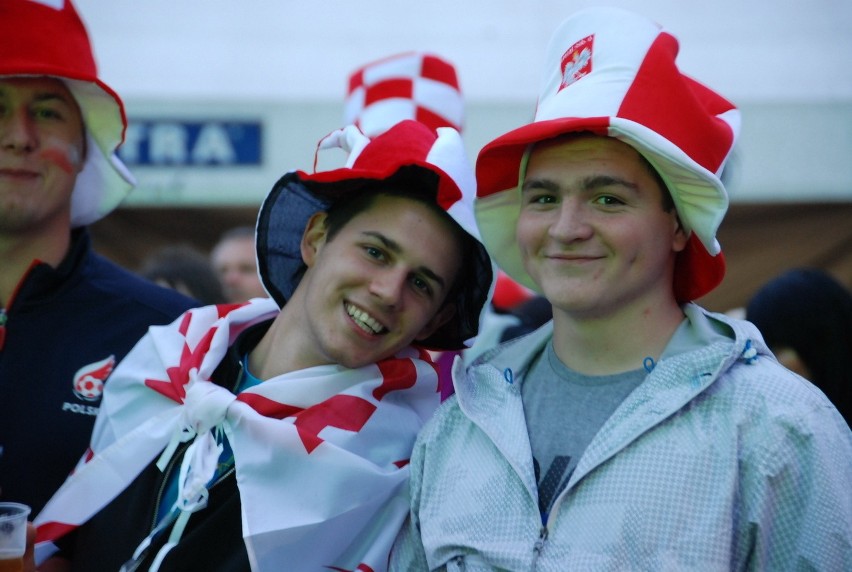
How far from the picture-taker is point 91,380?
2666 mm

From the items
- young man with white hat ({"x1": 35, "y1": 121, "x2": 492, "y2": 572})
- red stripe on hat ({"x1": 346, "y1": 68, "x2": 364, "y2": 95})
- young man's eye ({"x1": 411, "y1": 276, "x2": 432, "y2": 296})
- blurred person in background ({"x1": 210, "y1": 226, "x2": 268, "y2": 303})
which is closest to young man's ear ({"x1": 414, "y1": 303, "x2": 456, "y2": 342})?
young man with white hat ({"x1": 35, "y1": 121, "x2": 492, "y2": 572})

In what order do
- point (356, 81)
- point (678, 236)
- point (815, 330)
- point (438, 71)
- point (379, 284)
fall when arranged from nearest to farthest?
point (678, 236)
point (379, 284)
point (815, 330)
point (438, 71)
point (356, 81)

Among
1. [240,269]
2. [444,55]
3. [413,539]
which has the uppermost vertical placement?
[413,539]

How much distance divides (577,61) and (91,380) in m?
1.51

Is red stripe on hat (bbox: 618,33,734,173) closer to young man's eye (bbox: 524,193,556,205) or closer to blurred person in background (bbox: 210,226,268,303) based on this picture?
young man's eye (bbox: 524,193,556,205)

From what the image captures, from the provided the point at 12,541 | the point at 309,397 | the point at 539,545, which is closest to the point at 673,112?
the point at 539,545

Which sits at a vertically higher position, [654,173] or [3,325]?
[654,173]

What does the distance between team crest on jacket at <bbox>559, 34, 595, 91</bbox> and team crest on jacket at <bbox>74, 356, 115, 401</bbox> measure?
1.42 meters

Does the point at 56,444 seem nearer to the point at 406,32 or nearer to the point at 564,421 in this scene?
the point at 564,421

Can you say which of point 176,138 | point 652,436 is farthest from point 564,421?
point 176,138

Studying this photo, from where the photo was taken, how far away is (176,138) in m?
5.39

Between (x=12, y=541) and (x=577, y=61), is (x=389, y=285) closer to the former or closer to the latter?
(x=577, y=61)

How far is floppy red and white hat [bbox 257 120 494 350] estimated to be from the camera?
2.40 m

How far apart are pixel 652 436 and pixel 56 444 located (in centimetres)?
154
